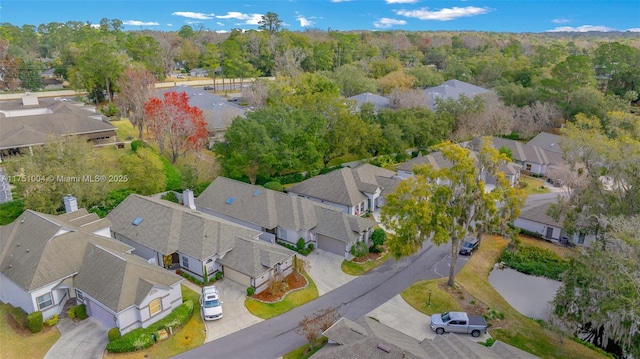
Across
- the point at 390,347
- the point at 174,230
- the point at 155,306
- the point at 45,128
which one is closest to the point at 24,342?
the point at 155,306

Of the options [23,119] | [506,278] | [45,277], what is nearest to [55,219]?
[45,277]

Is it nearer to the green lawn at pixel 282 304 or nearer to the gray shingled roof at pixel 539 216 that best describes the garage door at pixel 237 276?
the green lawn at pixel 282 304

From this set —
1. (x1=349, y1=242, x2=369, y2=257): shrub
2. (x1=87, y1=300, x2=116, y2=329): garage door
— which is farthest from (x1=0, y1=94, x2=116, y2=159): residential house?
(x1=349, y1=242, x2=369, y2=257): shrub

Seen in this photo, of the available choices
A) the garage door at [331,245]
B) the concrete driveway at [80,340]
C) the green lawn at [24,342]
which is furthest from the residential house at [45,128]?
the garage door at [331,245]

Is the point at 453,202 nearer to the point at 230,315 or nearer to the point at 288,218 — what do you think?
the point at 288,218

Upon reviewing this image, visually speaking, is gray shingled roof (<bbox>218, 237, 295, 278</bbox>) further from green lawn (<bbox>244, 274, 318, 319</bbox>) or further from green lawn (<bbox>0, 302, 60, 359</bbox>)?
green lawn (<bbox>0, 302, 60, 359</bbox>)
